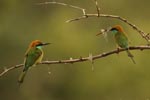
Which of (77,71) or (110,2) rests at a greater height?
(110,2)

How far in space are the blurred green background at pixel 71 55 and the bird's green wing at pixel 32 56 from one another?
9762 mm

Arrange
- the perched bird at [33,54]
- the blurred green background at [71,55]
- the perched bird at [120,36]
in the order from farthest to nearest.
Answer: the blurred green background at [71,55], the perched bird at [33,54], the perched bird at [120,36]

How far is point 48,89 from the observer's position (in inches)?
645

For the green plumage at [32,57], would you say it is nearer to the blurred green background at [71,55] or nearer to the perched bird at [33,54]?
the perched bird at [33,54]

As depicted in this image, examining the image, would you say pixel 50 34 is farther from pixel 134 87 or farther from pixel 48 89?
pixel 134 87

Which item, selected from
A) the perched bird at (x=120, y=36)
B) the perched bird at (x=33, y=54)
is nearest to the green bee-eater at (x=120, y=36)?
the perched bird at (x=120, y=36)

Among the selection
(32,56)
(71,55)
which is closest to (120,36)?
(32,56)

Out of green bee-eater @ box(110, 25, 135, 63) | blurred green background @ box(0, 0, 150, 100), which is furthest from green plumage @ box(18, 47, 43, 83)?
blurred green background @ box(0, 0, 150, 100)

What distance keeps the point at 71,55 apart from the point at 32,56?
10.5m

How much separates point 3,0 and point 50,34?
2.30m

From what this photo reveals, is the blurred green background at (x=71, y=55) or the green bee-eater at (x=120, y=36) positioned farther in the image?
the blurred green background at (x=71, y=55)

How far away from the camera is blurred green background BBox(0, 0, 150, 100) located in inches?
591

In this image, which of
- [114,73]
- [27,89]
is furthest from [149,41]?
[27,89]

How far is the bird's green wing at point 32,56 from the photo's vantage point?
4.52 meters
